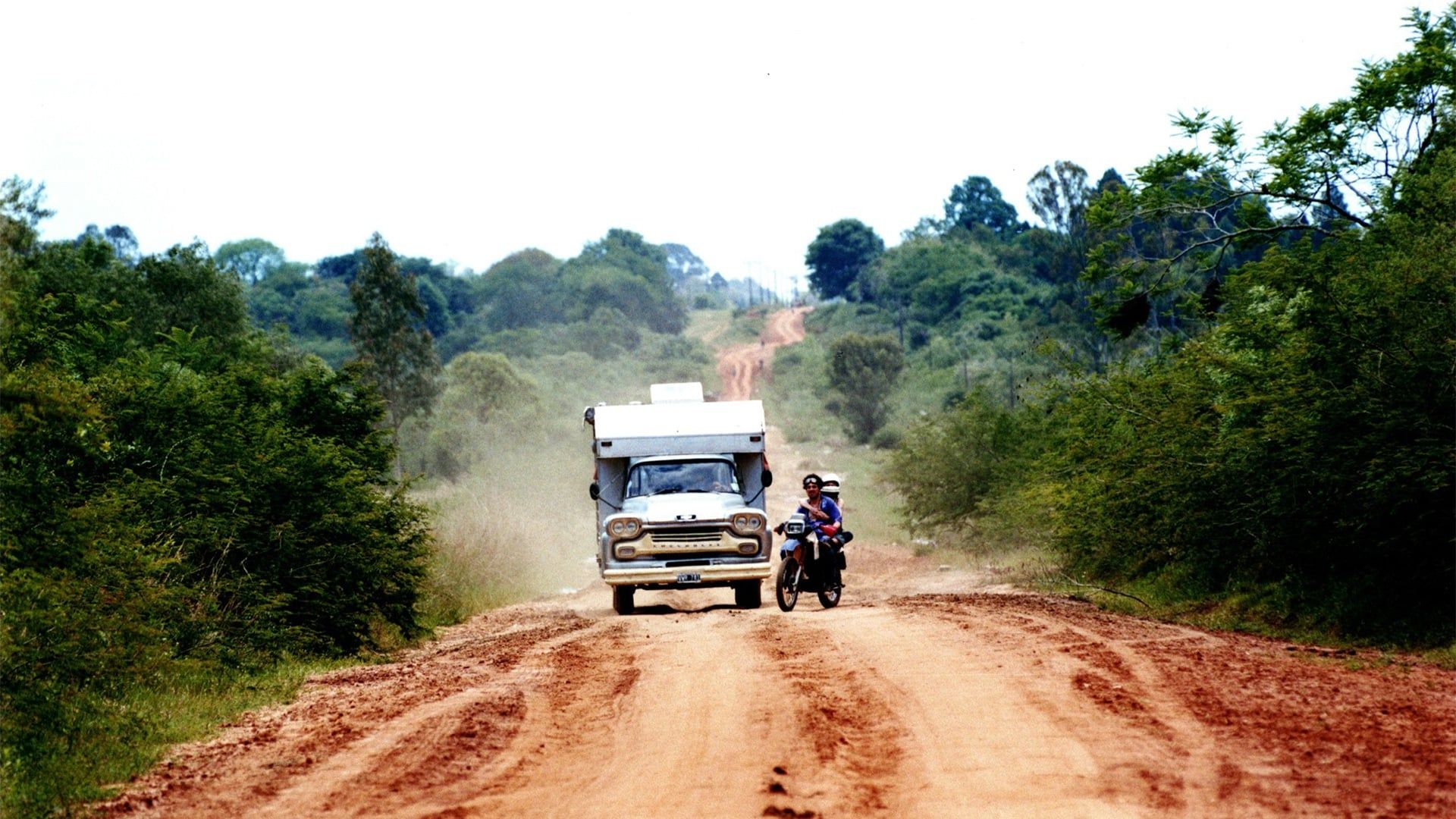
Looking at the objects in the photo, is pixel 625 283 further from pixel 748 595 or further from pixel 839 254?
pixel 748 595

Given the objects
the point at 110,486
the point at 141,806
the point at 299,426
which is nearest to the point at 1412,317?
the point at 141,806

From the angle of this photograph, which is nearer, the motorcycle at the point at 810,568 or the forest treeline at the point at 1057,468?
the forest treeline at the point at 1057,468

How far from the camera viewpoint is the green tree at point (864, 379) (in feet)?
260

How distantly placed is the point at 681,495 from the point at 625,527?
1118 mm

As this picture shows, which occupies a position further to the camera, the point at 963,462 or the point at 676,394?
the point at 963,462

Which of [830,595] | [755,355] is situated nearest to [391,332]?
[830,595]

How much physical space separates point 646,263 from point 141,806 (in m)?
133

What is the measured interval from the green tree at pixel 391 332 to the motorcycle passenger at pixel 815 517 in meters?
35.0

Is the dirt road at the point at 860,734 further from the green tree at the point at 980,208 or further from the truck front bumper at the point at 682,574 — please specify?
the green tree at the point at 980,208

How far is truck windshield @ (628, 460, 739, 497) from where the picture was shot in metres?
21.9

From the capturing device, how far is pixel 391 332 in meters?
54.6

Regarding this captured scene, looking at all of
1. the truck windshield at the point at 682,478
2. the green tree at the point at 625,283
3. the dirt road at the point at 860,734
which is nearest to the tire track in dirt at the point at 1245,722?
the dirt road at the point at 860,734

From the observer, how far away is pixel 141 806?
8.36 metres

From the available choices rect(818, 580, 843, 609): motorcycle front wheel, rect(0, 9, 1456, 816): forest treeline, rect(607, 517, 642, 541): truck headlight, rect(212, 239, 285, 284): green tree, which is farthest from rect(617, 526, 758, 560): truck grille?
rect(212, 239, 285, 284): green tree
